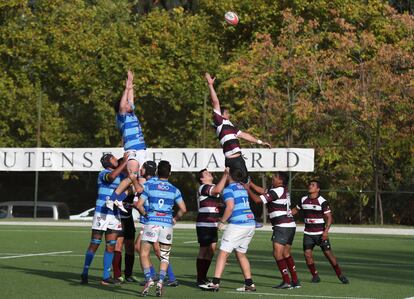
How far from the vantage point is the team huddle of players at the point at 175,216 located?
17.7 meters

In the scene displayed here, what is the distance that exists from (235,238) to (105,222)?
2.19 metres

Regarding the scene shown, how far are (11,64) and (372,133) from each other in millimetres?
17857

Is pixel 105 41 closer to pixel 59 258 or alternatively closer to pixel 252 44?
pixel 252 44

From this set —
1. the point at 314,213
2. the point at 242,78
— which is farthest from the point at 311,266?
the point at 242,78

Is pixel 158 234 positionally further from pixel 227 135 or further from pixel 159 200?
pixel 227 135

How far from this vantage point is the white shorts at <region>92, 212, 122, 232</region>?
19109 mm

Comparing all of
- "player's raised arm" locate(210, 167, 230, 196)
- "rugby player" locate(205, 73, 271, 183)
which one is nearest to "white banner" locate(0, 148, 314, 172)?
"rugby player" locate(205, 73, 271, 183)

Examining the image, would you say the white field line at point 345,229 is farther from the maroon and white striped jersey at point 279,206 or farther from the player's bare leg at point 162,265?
the player's bare leg at point 162,265

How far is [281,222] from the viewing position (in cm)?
1933

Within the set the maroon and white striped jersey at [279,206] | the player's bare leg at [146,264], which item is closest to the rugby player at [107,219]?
the player's bare leg at [146,264]

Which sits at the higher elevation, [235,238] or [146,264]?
[235,238]

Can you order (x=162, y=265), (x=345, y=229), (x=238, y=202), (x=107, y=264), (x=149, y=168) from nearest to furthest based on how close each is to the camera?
1. (x=162, y=265)
2. (x=238, y=202)
3. (x=149, y=168)
4. (x=107, y=264)
5. (x=345, y=229)

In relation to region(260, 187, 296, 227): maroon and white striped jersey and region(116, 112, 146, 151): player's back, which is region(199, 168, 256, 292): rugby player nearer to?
region(260, 187, 296, 227): maroon and white striped jersey

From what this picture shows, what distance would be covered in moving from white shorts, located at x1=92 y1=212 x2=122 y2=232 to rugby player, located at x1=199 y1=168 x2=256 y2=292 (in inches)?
70.5
